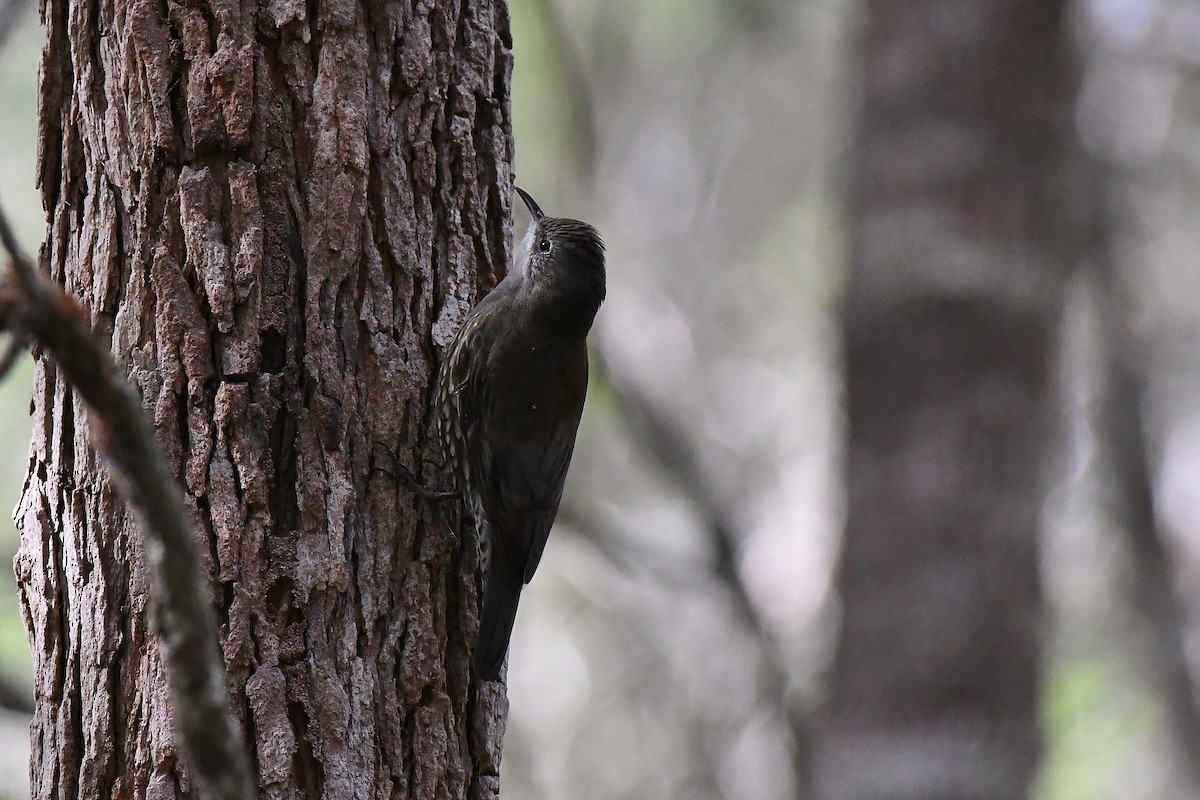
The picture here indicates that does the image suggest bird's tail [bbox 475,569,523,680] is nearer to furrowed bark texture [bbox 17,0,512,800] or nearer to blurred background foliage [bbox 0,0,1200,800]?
furrowed bark texture [bbox 17,0,512,800]

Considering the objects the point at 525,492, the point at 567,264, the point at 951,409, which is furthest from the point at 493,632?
the point at 951,409

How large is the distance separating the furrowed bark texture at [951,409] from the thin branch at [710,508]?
0.88 metres

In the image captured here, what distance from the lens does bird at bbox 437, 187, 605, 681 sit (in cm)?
226

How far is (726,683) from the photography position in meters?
5.68

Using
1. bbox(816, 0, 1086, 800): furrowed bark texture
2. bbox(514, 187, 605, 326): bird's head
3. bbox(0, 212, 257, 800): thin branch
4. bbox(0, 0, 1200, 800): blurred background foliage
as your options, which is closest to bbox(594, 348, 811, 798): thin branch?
bbox(0, 0, 1200, 800): blurred background foliage

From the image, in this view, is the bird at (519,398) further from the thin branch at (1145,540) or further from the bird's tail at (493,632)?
the thin branch at (1145,540)

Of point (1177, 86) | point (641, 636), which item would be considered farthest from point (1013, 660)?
point (1177, 86)

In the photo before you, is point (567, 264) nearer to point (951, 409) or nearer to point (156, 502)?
point (951, 409)

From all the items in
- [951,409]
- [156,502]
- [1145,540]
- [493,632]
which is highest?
[1145,540]

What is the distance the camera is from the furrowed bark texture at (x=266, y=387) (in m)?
1.77

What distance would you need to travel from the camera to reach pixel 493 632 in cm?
202

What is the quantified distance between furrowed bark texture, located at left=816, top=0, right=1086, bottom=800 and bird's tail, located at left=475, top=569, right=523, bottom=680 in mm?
1693

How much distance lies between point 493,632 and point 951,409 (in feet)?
6.68

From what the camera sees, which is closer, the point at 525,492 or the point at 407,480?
the point at 407,480
